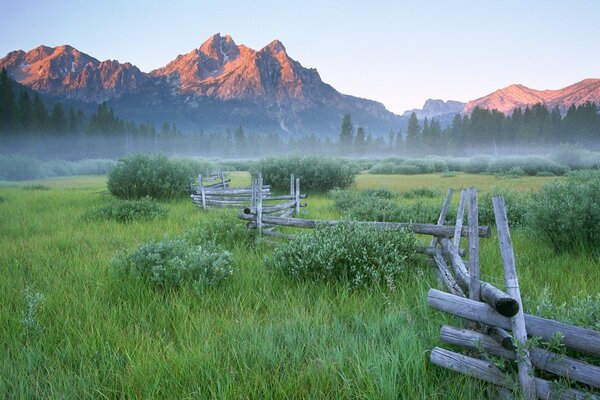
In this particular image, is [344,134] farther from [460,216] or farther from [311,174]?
[460,216]

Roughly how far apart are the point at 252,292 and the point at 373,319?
1.81m

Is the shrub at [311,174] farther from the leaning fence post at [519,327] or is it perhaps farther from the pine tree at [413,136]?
the pine tree at [413,136]

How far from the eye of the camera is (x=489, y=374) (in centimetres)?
249

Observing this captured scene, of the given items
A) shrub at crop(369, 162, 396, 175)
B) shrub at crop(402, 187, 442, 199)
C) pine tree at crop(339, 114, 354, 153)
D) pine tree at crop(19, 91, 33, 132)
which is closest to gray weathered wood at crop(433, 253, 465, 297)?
shrub at crop(402, 187, 442, 199)

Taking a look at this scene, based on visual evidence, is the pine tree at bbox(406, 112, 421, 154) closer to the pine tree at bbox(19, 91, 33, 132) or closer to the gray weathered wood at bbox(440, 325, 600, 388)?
the pine tree at bbox(19, 91, 33, 132)

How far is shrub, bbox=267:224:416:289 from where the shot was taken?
495 centimetres

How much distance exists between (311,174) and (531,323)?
17.7 meters

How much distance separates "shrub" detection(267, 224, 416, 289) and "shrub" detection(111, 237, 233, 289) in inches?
37.2

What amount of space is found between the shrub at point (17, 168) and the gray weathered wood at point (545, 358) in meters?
32.5

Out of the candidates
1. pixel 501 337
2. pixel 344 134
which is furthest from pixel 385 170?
pixel 344 134

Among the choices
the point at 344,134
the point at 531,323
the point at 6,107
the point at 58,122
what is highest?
the point at 344,134

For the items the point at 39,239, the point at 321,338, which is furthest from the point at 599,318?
the point at 39,239

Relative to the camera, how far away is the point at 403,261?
5.21 metres

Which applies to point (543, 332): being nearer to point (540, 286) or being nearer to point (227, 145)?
point (540, 286)
